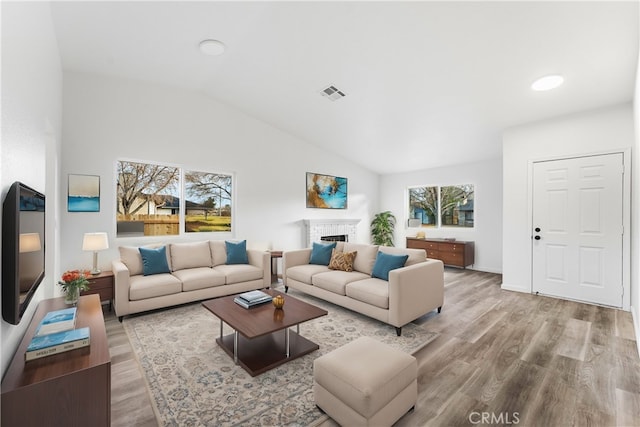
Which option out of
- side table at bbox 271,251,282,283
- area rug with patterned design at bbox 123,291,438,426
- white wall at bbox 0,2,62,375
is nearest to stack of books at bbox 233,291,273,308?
area rug with patterned design at bbox 123,291,438,426

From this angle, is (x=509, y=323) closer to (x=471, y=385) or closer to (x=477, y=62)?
(x=471, y=385)

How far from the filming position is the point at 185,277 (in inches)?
151

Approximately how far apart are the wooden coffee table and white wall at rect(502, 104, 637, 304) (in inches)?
142

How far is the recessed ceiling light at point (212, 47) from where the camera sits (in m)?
3.44

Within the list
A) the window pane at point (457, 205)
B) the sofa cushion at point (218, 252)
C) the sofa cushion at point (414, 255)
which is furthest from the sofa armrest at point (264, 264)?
the window pane at point (457, 205)

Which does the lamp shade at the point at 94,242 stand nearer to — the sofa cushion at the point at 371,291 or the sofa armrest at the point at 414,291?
the sofa cushion at the point at 371,291

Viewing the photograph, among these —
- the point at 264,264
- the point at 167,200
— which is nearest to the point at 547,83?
the point at 264,264

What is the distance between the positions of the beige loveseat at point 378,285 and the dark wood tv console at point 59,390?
2.38 meters

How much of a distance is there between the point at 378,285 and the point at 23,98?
10.7ft

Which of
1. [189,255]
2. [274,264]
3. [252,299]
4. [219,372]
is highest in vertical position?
[189,255]

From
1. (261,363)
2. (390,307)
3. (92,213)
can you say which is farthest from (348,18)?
(92,213)

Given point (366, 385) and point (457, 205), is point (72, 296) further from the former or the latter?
point (457, 205)

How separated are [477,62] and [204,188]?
4366 millimetres

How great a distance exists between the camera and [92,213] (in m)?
4.03
